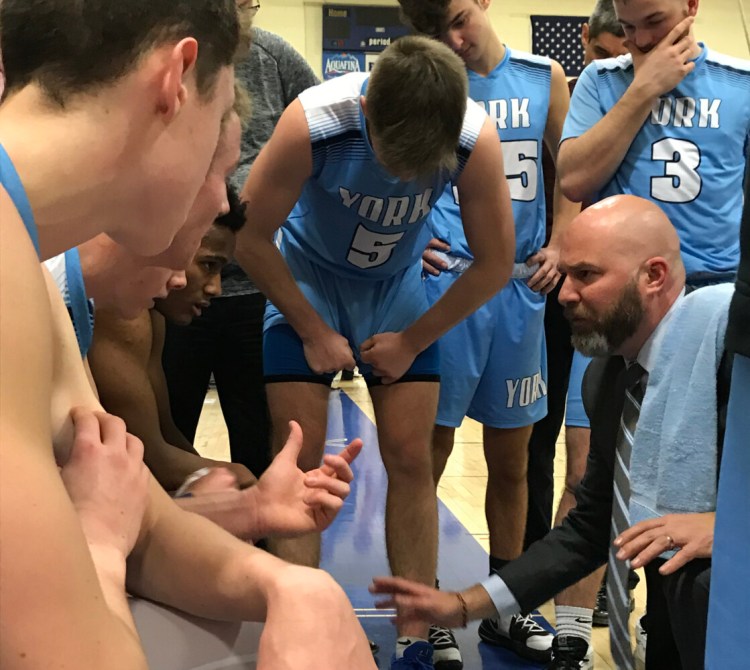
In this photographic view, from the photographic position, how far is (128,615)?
2.97 ft

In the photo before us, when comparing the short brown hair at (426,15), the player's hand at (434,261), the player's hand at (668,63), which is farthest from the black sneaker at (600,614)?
the short brown hair at (426,15)

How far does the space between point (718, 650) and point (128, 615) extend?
2.03ft

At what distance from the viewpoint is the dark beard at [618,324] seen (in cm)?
192

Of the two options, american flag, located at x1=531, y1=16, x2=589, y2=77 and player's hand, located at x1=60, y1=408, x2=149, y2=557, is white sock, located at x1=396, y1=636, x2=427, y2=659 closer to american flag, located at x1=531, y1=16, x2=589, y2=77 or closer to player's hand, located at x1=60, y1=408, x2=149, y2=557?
player's hand, located at x1=60, y1=408, x2=149, y2=557

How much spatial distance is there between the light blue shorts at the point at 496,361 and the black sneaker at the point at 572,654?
2.14ft

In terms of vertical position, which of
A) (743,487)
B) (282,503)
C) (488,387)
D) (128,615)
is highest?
(743,487)

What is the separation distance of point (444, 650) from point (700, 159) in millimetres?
1484

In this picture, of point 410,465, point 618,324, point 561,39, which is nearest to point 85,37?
point 618,324

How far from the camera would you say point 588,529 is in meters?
1.95

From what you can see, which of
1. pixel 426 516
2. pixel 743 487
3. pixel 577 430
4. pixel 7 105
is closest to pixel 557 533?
pixel 426 516

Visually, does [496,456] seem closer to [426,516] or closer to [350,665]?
[426,516]

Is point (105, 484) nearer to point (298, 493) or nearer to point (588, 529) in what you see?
point (298, 493)

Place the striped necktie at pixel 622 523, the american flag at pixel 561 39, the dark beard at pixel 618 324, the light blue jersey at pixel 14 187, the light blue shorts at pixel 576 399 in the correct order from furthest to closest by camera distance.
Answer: the american flag at pixel 561 39, the light blue shorts at pixel 576 399, the dark beard at pixel 618 324, the striped necktie at pixel 622 523, the light blue jersey at pixel 14 187

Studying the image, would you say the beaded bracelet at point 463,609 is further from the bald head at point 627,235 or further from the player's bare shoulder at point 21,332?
the player's bare shoulder at point 21,332
